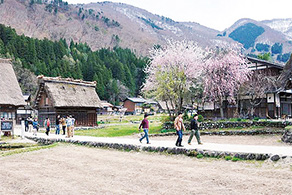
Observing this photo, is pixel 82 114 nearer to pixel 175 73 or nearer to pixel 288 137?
pixel 175 73

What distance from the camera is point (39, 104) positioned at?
34.6 m

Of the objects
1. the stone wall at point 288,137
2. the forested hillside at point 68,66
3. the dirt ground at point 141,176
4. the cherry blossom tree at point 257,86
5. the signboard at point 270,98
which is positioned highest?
the forested hillside at point 68,66

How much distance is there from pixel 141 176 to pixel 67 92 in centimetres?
2684

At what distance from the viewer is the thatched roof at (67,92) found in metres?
31.9

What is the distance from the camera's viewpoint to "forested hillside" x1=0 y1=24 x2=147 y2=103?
75.4m

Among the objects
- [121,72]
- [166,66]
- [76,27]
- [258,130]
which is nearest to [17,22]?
[76,27]

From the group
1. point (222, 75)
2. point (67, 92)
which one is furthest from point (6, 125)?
point (222, 75)

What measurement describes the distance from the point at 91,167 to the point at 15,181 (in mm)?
2487

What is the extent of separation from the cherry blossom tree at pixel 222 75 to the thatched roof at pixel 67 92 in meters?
14.5

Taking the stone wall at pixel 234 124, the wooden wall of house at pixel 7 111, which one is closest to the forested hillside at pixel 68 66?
the wooden wall of house at pixel 7 111

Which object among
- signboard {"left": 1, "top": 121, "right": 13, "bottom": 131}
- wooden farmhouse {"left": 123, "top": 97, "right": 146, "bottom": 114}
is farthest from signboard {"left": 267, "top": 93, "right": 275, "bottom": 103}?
wooden farmhouse {"left": 123, "top": 97, "right": 146, "bottom": 114}

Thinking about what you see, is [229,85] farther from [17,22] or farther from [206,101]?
[17,22]

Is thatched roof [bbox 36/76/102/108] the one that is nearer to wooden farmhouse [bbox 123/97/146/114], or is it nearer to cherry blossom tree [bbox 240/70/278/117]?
cherry blossom tree [bbox 240/70/278/117]

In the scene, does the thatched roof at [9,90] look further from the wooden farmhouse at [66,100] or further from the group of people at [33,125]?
the wooden farmhouse at [66,100]
